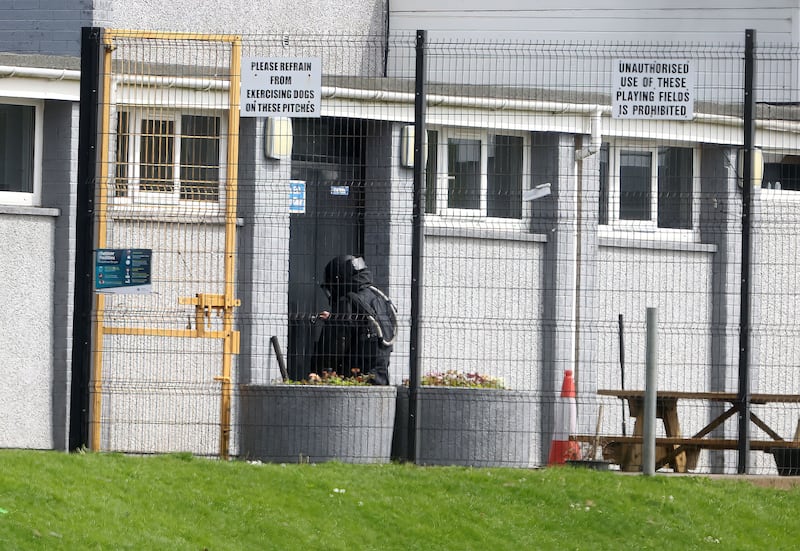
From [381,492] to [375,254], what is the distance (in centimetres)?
359

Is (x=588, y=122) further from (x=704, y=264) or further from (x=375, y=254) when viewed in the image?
(x=375, y=254)

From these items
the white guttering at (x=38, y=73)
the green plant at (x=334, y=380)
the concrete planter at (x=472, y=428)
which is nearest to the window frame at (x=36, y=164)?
the white guttering at (x=38, y=73)

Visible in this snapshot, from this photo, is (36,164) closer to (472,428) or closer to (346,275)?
(346,275)

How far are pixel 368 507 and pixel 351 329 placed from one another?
243cm

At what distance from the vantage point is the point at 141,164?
11.5m

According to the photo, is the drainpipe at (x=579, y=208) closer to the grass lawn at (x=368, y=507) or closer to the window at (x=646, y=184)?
the window at (x=646, y=184)

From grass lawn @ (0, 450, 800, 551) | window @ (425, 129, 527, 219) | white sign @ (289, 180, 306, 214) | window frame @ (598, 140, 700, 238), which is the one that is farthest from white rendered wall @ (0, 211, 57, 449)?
window frame @ (598, 140, 700, 238)

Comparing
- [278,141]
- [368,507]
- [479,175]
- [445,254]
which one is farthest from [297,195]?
[368,507]

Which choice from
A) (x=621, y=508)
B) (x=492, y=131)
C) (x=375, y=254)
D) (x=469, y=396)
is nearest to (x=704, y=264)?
(x=492, y=131)

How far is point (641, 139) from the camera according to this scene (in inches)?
615

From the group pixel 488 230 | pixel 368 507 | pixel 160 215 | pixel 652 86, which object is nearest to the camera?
pixel 368 507

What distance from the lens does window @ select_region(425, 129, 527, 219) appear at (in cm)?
1345

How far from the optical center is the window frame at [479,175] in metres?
13.3

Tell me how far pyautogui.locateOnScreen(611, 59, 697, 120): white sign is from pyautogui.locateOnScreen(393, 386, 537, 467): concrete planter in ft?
7.41
